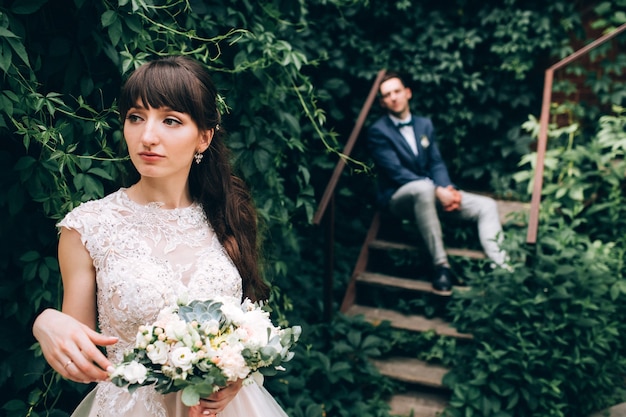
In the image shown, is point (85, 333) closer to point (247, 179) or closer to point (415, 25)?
point (247, 179)

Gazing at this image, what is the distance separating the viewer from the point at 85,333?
1.51 metres

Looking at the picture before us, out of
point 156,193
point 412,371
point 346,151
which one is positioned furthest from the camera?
point 346,151

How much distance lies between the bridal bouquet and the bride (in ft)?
0.38

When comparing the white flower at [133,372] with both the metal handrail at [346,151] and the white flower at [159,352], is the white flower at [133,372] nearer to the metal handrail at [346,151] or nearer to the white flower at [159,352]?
the white flower at [159,352]

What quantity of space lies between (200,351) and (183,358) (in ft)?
0.14

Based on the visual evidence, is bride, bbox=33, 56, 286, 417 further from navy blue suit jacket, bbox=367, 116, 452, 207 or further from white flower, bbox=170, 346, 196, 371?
navy blue suit jacket, bbox=367, 116, 452, 207

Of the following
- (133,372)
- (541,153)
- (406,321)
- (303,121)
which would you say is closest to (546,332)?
(406,321)

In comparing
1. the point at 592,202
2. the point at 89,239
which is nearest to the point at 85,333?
the point at 89,239

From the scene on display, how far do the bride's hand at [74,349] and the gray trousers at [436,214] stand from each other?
12.2ft

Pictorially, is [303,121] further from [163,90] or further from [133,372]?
[133,372]

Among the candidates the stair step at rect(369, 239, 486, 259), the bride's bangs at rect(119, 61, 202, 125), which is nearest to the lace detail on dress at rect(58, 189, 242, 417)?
the bride's bangs at rect(119, 61, 202, 125)

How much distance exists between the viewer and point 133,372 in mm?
1526

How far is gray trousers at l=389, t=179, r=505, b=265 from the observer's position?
495cm

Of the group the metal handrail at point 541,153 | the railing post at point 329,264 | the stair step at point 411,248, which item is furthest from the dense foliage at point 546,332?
the railing post at point 329,264
